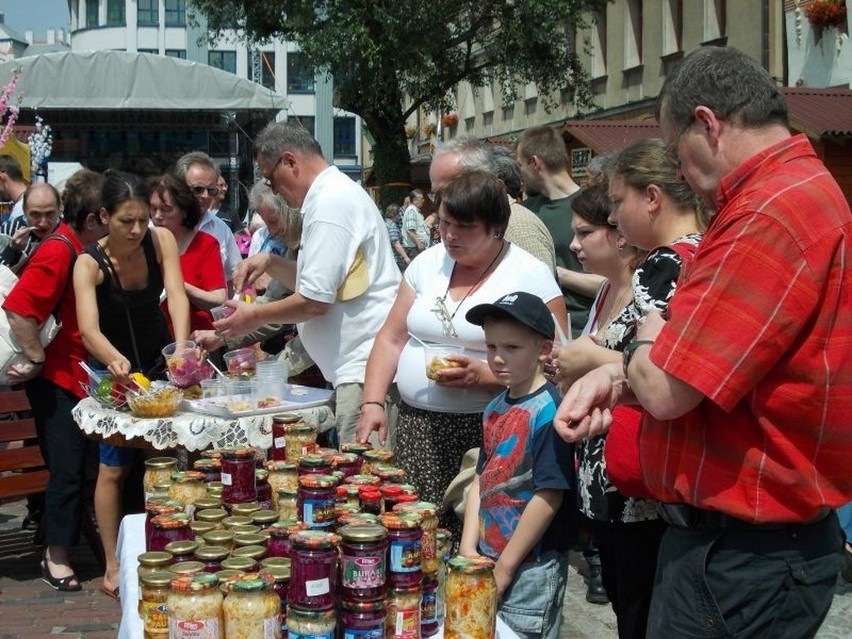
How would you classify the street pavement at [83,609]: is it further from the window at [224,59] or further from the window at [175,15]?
the window at [175,15]

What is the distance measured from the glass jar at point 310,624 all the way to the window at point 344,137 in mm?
65091

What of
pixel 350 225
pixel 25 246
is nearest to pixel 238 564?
pixel 350 225

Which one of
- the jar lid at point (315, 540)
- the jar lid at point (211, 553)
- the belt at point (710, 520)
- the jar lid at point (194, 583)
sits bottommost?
the jar lid at point (211, 553)

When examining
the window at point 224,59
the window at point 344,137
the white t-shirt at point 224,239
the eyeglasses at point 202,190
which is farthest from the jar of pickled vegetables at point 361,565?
the window at point 224,59

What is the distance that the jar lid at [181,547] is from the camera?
259cm

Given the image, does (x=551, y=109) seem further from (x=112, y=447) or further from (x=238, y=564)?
(x=238, y=564)

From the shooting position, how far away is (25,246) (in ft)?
23.3

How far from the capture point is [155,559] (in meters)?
2.54

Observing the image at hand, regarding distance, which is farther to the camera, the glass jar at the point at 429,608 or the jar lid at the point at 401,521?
the glass jar at the point at 429,608

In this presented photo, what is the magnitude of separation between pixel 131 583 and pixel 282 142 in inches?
90.6

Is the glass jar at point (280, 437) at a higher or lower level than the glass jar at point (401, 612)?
higher

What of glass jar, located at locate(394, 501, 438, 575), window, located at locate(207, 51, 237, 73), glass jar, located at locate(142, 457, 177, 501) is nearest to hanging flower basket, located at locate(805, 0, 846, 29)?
glass jar, located at locate(142, 457, 177, 501)

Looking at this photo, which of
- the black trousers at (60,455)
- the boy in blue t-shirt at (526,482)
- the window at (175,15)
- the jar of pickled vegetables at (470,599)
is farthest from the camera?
the window at (175,15)

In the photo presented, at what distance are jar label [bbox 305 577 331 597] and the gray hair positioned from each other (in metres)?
2.73
